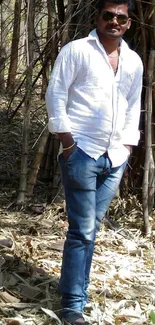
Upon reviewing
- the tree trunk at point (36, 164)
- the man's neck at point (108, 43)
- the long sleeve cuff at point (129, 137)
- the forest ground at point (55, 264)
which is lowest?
the forest ground at point (55, 264)

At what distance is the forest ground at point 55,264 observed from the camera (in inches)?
124

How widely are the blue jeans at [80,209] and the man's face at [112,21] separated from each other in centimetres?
51

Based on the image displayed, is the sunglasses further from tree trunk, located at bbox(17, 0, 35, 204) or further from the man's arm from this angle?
tree trunk, located at bbox(17, 0, 35, 204)

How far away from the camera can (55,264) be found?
3686mm

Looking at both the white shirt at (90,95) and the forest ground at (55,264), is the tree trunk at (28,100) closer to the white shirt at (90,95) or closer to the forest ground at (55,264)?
the forest ground at (55,264)

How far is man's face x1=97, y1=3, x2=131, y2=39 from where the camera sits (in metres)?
2.73

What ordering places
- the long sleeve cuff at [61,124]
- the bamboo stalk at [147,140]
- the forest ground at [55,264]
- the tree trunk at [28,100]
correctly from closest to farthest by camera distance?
the long sleeve cuff at [61,124]
the forest ground at [55,264]
the bamboo stalk at [147,140]
the tree trunk at [28,100]

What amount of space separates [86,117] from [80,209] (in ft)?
1.29

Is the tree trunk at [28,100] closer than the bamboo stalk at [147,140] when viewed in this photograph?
No

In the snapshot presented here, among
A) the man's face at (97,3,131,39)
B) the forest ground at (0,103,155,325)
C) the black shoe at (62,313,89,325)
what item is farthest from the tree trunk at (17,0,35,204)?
the black shoe at (62,313,89,325)

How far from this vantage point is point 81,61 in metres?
2.69

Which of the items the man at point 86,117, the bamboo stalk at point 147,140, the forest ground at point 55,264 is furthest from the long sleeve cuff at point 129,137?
the bamboo stalk at point 147,140

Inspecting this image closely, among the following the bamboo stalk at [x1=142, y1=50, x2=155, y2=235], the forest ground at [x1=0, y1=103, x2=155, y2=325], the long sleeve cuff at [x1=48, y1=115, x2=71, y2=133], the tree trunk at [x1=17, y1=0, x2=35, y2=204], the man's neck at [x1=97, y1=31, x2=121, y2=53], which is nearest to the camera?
the long sleeve cuff at [x1=48, y1=115, x2=71, y2=133]

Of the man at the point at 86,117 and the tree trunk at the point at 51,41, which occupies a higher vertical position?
the tree trunk at the point at 51,41
